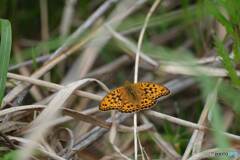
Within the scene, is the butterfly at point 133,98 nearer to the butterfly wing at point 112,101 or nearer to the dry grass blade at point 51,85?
the butterfly wing at point 112,101

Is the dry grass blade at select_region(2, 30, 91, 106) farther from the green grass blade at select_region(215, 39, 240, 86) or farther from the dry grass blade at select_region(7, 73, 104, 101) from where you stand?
the green grass blade at select_region(215, 39, 240, 86)

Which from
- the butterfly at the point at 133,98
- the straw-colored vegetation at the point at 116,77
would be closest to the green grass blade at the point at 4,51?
the straw-colored vegetation at the point at 116,77

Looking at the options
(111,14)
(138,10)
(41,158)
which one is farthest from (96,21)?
(41,158)

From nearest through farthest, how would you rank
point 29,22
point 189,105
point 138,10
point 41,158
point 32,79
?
1. point 41,158
2. point 32,79
3. point 189,105
4. point 138,10
5. point 29,22

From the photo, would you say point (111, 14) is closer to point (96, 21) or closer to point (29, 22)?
point (96, 21)

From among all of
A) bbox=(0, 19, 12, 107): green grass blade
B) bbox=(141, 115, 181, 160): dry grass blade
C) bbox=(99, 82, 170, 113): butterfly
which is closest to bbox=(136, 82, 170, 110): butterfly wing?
bbox=(99, 82, 170, 113): butterfly
